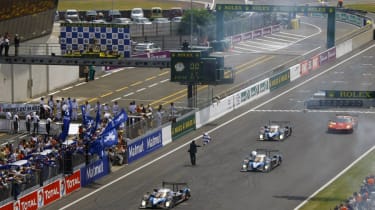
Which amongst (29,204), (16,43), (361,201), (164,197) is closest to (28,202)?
(29,204)

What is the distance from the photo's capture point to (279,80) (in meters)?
90.9

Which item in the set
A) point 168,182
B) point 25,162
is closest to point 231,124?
point 168,182

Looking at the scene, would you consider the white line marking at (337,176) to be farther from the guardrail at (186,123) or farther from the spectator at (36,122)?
the spectator at (36,122)

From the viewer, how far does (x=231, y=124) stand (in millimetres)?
76688

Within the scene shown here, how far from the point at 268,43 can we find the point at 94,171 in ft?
195

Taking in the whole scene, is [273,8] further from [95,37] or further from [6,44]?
[6,44]

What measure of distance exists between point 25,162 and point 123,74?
4353 cm

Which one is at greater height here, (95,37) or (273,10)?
(273,10)

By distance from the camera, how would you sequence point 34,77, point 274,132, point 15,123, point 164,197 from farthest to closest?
1. point 34,77
2. point 15,123
3. point 274,132
4. point 164,197

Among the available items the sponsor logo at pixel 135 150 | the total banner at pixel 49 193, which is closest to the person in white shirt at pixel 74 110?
the sponsor logo at pixel 135 150

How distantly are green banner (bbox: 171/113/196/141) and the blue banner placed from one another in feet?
31.6

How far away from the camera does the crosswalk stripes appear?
111762 mm

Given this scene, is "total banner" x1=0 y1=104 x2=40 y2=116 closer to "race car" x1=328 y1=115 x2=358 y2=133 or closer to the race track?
the race track

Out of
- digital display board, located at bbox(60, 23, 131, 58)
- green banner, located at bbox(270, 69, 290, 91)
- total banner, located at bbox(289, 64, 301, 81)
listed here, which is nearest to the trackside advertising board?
digital display board, located at bbox(60, 23, 131, 58)
